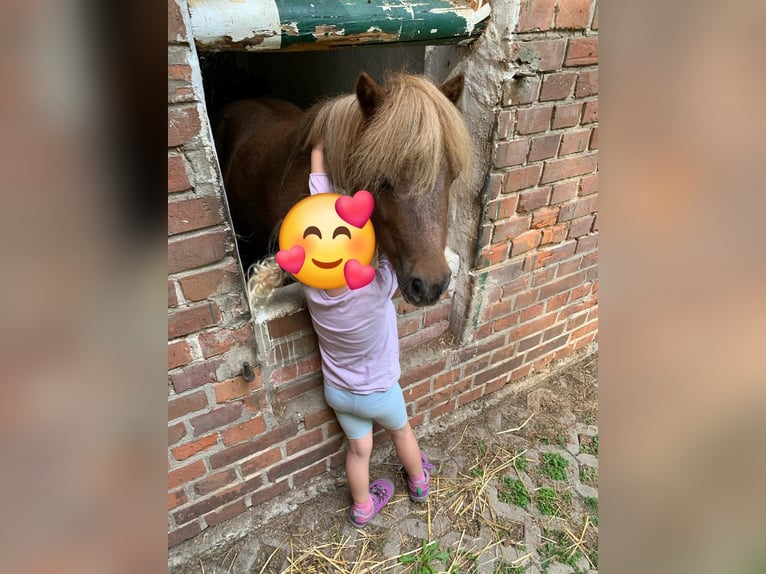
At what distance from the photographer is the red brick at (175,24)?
0.90 metres

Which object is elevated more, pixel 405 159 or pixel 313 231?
pixel 405 159

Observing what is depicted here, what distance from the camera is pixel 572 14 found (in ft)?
4.67

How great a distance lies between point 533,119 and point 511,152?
133mm

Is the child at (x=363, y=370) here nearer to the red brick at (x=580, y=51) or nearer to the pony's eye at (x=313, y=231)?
the pony's eye at (x=313, y=231)

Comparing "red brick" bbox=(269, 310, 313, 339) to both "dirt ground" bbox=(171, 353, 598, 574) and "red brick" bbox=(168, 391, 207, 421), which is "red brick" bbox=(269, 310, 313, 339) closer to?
"red brick" bbox=(168, 391, 207, 421)

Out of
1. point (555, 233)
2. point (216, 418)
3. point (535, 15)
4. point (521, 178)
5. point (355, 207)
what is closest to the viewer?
point (355, 207)

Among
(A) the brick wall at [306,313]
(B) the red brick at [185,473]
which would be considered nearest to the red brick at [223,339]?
(A) the brick wall at [306,313]

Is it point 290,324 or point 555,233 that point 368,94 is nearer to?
point 290,324

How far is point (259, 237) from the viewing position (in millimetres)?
1984

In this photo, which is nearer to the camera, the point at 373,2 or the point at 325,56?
the point at 373,2

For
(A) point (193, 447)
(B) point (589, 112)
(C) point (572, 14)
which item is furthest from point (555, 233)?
(A) point (193, 447)
